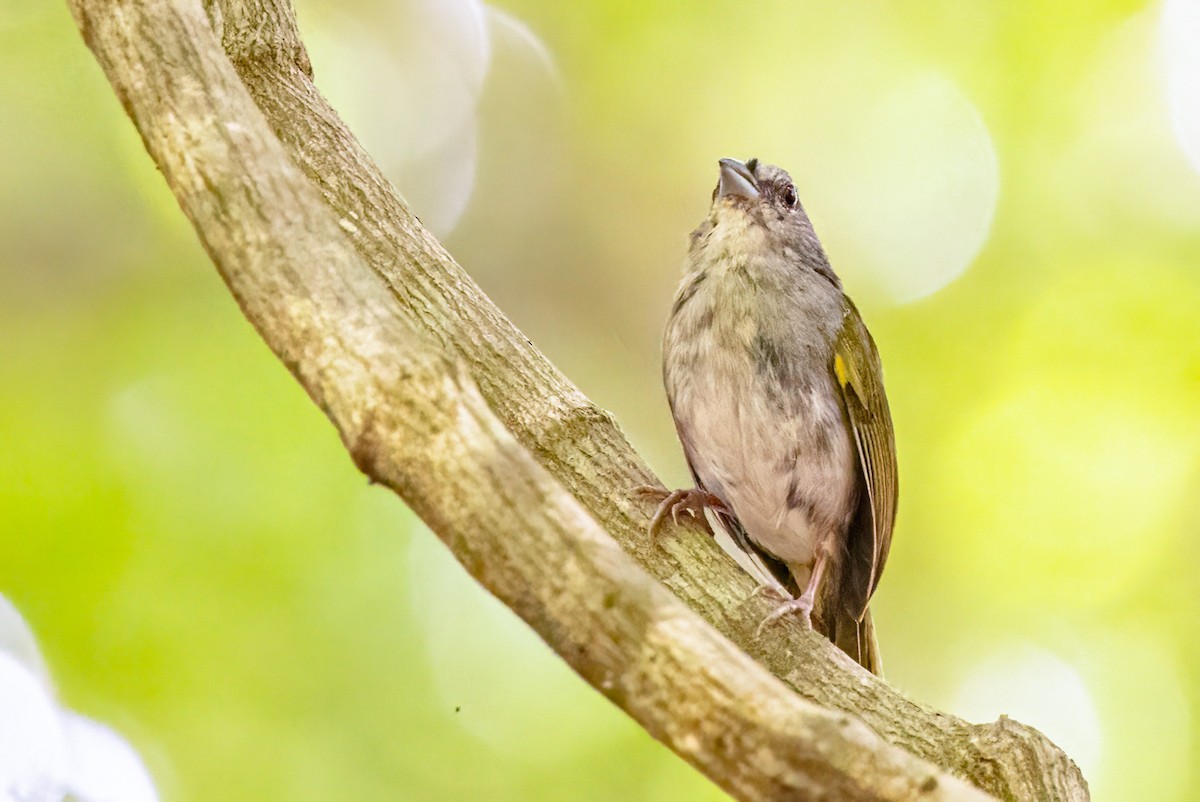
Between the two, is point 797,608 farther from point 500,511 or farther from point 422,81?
point 422,81

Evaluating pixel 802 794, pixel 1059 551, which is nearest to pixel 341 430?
pixel 802 794

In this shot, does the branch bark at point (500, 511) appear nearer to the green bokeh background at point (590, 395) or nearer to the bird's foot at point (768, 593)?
the bird's foot at point (768, 593)

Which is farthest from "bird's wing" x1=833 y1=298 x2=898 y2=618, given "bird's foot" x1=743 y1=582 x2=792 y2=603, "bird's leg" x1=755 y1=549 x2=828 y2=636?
"bird's foot" x1=743 y1=582 x2=792 y2=603

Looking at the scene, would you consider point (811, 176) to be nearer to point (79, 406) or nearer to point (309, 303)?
point (79, 406)

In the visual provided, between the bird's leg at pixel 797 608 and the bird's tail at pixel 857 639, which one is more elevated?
the bird's tail at pixel 857 639

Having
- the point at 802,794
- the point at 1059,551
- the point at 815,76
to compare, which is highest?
the point at 815,76

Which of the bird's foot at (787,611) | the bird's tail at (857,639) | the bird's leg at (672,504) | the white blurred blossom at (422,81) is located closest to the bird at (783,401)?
the bird's tail at (857,639)

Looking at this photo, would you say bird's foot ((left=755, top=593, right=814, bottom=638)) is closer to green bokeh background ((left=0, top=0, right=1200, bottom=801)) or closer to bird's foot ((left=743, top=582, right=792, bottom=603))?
bird's foot ((left=743, top=582, right=792, bottom=603))
